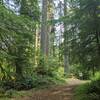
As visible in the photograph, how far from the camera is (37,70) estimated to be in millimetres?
16453

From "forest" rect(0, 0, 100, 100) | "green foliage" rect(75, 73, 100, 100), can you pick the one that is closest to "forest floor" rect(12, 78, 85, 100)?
"forest" rect(0, 0, 100, 100)

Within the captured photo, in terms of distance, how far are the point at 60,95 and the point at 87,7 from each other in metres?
4.43

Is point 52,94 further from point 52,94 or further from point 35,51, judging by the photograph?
point 35,51

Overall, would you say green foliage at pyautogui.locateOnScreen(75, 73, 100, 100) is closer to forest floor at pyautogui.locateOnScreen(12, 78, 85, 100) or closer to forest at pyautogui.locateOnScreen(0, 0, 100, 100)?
forest at pyautogui.locateOnScreen(0, 0, 100, 100)

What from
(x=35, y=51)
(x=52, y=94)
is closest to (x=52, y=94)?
(x=52, y=94)

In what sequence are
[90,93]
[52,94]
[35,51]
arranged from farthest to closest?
[35,51]
[52,94]
[90,93]

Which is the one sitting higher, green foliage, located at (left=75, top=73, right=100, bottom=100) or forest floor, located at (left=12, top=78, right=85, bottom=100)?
green foliage, located at (left=75, top=73, right=100, bottom=100)

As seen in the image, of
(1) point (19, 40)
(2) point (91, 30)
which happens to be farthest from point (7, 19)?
(2) point (91, 30)

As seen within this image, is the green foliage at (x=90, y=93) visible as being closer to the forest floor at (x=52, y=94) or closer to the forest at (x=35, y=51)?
the forest at (x=35, y=51)

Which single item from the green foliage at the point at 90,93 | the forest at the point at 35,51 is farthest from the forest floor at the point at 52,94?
the green foliage at the point at 90,93

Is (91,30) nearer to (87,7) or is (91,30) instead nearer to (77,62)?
(87,7)

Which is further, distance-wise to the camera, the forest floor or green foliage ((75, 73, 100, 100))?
the forest floor

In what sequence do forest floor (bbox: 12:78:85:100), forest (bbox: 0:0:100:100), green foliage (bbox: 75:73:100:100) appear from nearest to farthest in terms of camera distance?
forest (bbox: 0:0:100:100) < green foliage (bbox: 75:73:100:100) < forest floor (bbox: 12:78:85:100)

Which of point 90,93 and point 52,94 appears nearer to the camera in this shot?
point 90,93
